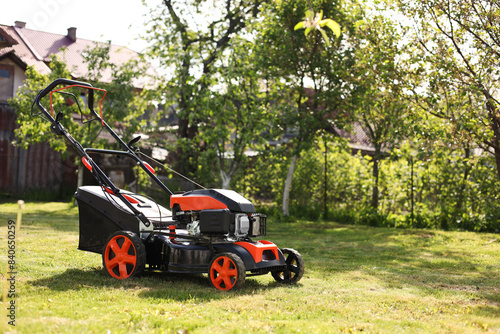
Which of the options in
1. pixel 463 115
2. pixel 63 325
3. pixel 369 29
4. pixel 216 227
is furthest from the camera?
pixel 369 29

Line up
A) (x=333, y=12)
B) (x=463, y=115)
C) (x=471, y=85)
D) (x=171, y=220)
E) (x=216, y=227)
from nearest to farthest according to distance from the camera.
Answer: (x=216, y=227) < (x=171, y=220) < (x=471, y=85) < (x=463, y=115) < (x=333, y=12)

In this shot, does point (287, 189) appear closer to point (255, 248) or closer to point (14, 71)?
point (255, 248)

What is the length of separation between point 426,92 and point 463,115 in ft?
2.95

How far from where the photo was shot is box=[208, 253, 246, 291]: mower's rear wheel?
5.09 m

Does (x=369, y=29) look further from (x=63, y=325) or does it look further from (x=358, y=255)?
(x=63, y=325)

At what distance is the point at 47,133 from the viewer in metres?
16.5

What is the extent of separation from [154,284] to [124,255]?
1.45ft

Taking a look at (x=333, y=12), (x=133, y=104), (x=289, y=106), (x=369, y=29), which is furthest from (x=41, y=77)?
(x=369, y=29)

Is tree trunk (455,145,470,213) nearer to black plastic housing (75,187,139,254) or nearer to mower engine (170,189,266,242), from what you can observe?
mower engine (170,189,266,242)

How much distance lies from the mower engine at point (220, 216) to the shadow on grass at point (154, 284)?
0.53 m

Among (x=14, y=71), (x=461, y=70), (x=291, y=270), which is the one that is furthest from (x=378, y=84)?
(x=14, y=71)

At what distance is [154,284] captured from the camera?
541cm

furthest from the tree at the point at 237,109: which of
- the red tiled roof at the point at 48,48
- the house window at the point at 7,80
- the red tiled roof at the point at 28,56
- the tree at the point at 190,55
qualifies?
the red tiled roof at the point at 48,48

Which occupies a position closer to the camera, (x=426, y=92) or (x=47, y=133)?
(x=426, y=92)
